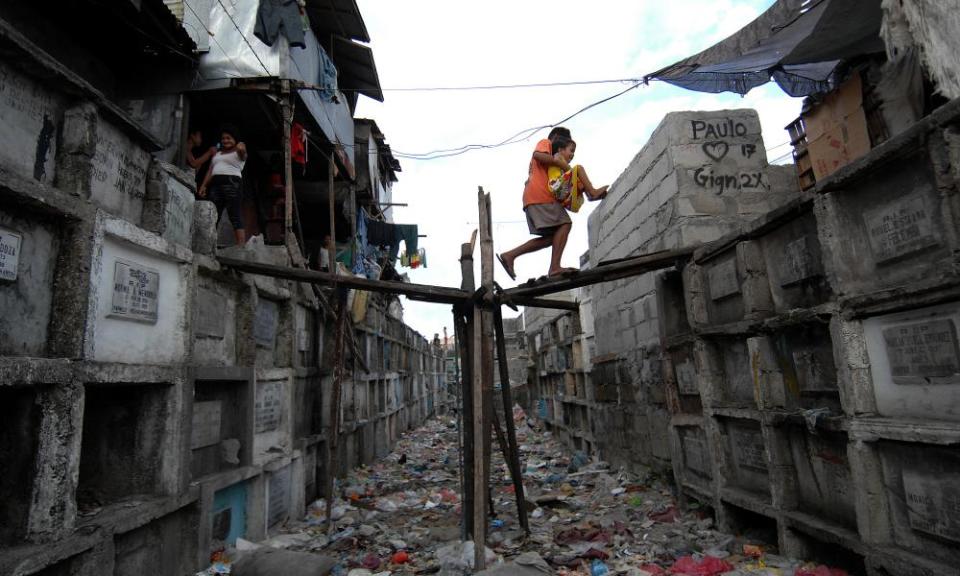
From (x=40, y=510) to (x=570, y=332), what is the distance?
8573 millimetres

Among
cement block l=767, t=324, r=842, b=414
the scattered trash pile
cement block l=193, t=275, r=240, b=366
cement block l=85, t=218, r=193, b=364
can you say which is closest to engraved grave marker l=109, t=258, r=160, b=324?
cement block l=85, t=218, r=193, b=364

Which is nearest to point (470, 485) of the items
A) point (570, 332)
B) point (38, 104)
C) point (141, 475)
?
point (141, 475)

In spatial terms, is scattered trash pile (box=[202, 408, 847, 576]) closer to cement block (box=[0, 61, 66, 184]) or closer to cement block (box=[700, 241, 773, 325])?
cement block (box=[700, 241, 773, 325])

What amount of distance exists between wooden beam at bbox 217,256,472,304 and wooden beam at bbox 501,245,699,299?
50cm

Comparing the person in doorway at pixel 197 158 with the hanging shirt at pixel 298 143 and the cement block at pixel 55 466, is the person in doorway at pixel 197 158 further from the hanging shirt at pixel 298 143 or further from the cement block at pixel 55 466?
the cement block at pixel 55 466

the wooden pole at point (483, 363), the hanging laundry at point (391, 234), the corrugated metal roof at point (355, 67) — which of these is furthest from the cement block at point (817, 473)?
the hanging laundry at point (391, 234)

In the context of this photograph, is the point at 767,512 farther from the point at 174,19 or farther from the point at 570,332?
the point at 174,19

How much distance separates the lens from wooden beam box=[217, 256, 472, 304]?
15.0ft

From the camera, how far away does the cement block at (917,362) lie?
2572mm

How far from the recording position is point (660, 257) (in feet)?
15.6

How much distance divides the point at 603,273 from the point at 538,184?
3.36 ft

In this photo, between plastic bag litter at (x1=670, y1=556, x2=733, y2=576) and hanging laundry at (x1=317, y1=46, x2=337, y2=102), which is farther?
hanging laundry at (x1=317, y1=46, x2=337, y2=102)

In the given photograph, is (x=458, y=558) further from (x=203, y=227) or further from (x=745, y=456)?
(x=203, y=227)

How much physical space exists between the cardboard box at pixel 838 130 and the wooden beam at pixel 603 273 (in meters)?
1.53
